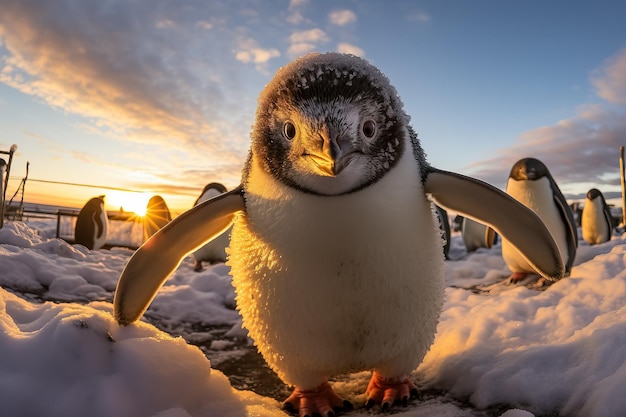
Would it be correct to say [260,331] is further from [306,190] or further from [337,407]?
[306,190]

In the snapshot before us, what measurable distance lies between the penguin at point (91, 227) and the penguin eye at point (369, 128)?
Result: 1118 cm

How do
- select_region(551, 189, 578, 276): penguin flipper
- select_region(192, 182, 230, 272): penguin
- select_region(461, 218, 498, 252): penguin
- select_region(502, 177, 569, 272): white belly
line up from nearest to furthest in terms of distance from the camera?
select_region(551, 189, 578, 276): penguin flipper, select_region(502, 177, 569, 272): white belly, select_region(192, 182, 230, 272): penguin, select_region(461, 218, 498, 252): penguin

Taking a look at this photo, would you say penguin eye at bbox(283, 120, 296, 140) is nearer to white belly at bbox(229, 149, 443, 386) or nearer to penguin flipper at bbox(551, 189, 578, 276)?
white belly at bbox(229, 149, 443, 386)

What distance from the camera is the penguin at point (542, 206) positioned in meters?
5.45

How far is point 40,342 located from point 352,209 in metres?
1.31

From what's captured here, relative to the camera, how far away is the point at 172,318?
3760 mm

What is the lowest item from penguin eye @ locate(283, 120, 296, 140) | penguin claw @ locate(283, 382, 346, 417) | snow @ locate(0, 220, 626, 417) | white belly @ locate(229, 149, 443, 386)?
penguin claw @ locate(283, 382, 346, 417)

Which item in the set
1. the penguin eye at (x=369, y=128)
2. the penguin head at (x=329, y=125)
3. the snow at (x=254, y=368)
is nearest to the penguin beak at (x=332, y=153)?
the penguin head at (x=329, y=125)

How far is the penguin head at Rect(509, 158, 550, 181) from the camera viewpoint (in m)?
5.71

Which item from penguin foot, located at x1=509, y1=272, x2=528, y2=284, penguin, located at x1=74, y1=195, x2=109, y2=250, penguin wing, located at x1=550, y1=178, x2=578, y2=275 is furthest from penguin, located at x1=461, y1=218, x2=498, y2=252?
penguin, located at x1=74, y1=195, x2=109, y2=250

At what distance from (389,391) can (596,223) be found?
12.3 m

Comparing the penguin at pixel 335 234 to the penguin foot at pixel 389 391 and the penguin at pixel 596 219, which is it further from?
the penguin at pixel 596 219

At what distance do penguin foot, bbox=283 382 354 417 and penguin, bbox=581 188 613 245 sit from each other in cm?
1240

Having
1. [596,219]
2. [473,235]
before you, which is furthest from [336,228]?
[596,219]
